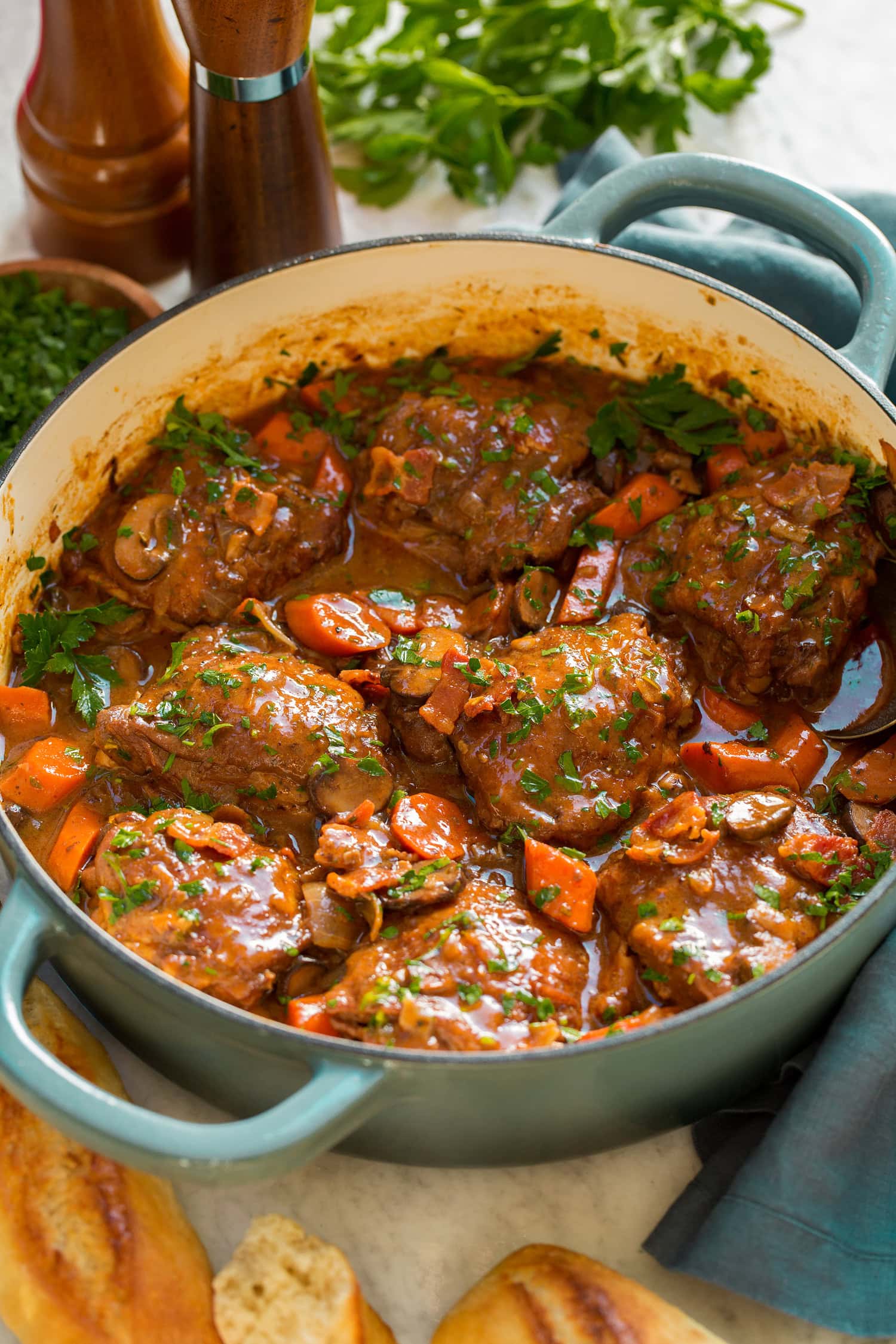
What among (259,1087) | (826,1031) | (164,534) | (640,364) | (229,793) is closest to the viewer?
(259,1087)

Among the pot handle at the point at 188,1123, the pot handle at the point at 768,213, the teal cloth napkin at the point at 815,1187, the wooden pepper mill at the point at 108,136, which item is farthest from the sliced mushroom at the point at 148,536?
the teal cloth napkin at the point at 815,1187

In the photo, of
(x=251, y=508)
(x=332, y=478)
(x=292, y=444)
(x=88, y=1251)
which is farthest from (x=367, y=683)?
(x=88, y=1251)

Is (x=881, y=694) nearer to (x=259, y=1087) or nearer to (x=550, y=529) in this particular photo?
(x=550, y=529)

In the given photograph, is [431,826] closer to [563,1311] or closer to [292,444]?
[563,1311]

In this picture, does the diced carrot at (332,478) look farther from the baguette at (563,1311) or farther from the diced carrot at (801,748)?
the baguette at (563,1311)

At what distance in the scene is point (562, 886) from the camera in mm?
2881

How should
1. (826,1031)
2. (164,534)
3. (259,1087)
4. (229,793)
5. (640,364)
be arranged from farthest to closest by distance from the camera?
(640,364) < (164,534) < (229,793) < (826,1031) < (259,1087)

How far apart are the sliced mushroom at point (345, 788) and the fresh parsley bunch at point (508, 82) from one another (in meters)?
2.29

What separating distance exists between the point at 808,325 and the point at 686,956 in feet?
6.74

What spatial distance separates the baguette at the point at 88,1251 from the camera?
8.04 feet

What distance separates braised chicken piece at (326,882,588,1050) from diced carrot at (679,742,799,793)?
0.54 metres

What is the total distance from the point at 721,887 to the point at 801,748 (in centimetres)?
51

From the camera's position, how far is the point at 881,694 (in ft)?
10.7

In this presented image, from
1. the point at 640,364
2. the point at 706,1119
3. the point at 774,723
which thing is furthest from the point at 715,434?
the point at 706,1119
